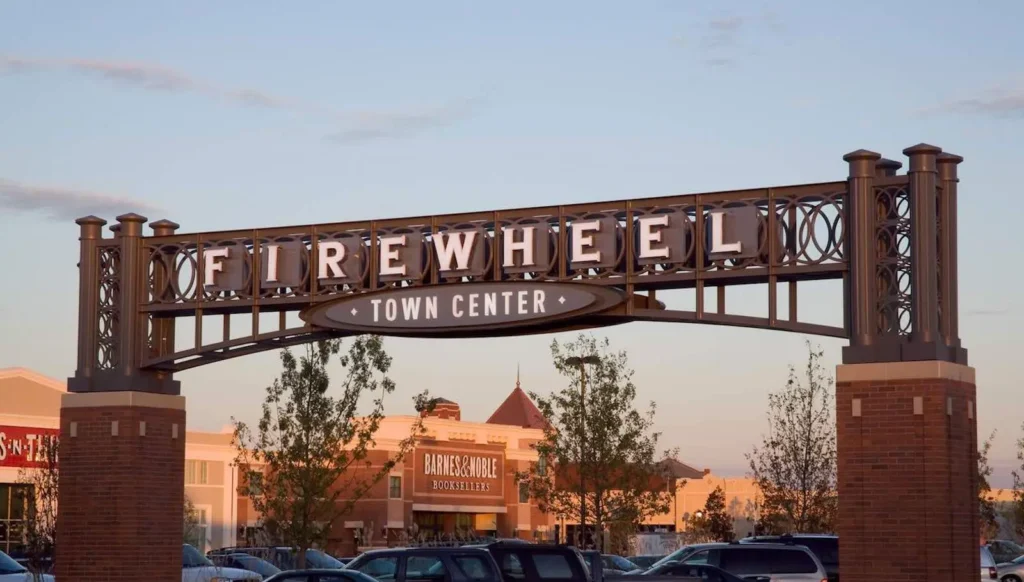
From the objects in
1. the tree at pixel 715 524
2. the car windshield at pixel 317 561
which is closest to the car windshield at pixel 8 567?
the car windshield at pixel 317 561

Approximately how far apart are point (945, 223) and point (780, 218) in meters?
2.26

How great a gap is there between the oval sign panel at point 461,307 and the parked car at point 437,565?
13.0ft

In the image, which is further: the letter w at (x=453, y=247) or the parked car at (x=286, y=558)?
the parked car at (x=286, y=558)

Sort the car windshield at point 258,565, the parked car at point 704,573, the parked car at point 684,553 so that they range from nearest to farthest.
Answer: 1. the parked car at point 704,573
2. the parked car at point 684,553
3. the car windshield at point 258,565

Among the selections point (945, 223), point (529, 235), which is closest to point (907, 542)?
point (945, 223)

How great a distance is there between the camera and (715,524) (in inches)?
2474

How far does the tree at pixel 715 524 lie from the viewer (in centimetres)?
6256

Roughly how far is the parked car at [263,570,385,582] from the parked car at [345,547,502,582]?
2.58 ft

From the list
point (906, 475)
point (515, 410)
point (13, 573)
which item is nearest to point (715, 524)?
point (13, 573)

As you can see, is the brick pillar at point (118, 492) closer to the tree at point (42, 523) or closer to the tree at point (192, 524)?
the tree at point (42, 523)

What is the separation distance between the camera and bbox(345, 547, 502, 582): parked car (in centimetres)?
2506

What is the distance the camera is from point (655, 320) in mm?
22391

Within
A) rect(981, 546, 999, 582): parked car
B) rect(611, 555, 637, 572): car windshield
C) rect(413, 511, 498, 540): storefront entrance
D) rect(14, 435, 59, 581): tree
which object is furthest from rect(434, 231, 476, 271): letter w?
rect(413, 511, 498, 540): storefront entrance

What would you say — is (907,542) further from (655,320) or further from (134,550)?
(134,550)
